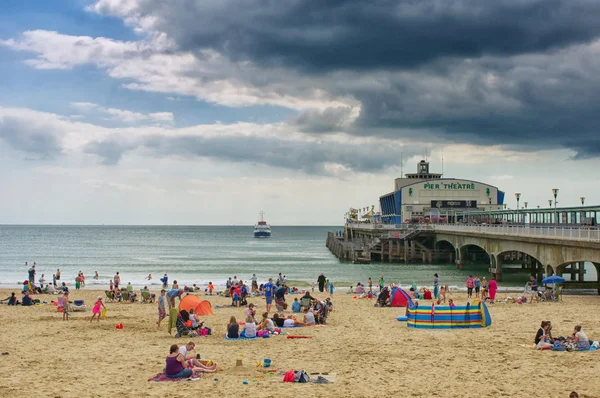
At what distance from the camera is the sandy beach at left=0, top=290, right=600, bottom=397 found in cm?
1105

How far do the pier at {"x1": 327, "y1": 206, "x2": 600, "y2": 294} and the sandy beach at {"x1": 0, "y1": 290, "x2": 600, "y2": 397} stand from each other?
26.8ft

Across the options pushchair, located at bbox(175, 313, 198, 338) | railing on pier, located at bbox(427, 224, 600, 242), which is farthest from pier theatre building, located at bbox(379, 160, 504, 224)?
pushchair, located at bbox(175, 313, 198, 338)

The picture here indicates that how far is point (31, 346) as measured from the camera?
15289 millimetres

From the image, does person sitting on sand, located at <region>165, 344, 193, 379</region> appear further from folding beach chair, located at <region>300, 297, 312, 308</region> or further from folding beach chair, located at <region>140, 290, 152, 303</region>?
folding beach chair, located at <region>140, 290, 152, 303</region>

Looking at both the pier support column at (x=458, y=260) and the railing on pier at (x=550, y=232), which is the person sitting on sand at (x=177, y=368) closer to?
the railing on pier at (x=550, y=232)

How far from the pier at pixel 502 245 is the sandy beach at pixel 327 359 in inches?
322

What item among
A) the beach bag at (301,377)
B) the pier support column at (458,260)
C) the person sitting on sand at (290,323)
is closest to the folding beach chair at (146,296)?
the person sitting on sand at (290,323)

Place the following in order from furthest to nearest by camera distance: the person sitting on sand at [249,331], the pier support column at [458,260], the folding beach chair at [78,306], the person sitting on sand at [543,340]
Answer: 1. the pier support column at [458,260]
2. the folding beach chair at [78,306]
3. the person sitting on sand at [249,331]
4. the person sitting on sand at [543,340]

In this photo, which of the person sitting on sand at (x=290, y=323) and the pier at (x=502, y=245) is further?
the pier at (x=502, y=245)

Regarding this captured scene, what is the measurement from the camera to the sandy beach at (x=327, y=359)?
435 inches

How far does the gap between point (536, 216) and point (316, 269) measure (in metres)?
23.6

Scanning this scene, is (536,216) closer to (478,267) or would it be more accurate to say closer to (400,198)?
(478,267)

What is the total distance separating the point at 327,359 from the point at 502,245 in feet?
93.3

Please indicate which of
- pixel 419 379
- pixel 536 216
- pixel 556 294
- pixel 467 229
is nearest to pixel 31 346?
pixel 419 379
